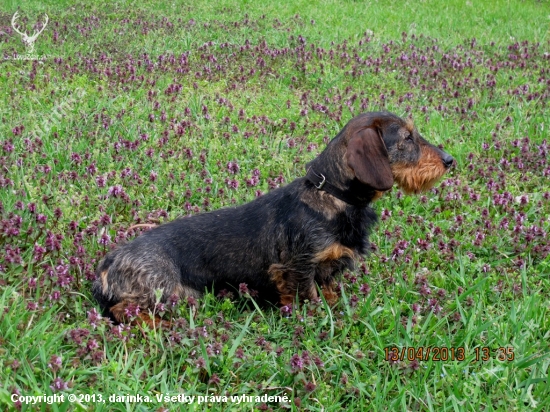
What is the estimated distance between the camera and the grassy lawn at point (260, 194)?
144 inches

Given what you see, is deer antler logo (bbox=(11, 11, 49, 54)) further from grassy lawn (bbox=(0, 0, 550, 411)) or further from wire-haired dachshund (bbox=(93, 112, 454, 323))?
wire-haired dachshund (bbox=(93, 112, 454, 323))

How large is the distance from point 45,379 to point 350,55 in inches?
332

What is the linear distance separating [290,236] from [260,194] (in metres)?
1.39

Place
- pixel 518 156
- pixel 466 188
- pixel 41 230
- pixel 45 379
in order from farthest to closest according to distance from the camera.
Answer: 1. pixel 518 156
2. pixel 466 188
3. pixel 41 230
4. pixel 45 379

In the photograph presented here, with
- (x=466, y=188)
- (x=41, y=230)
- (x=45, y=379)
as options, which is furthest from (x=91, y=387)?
(x=466, y=188)

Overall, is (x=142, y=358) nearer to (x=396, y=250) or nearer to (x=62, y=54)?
(x=396, y=250)

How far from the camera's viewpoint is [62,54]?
32.3 feet

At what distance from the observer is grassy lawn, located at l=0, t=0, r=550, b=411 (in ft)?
12.0

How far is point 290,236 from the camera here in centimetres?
456
